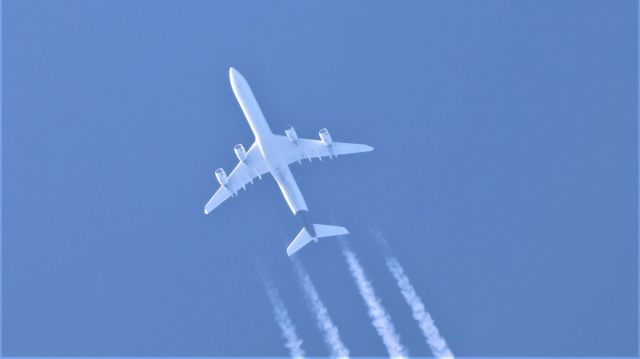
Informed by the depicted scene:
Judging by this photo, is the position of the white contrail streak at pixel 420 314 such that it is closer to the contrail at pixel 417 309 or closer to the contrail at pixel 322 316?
the contrail at pixel 417 309

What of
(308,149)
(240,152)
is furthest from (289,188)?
(240,152)

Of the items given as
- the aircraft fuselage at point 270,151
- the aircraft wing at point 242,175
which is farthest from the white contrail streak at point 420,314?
the aircraft wing at point 242,175

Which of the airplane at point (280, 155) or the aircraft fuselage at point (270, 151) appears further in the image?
the aircraft fuselage at point (270, 151)

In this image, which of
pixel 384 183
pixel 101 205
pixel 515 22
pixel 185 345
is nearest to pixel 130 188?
pixel 101 205

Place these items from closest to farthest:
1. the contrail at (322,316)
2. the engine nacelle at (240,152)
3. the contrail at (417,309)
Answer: the contrail at (417,309), the contrail at (322,316), the engine nacelle at (240,152)

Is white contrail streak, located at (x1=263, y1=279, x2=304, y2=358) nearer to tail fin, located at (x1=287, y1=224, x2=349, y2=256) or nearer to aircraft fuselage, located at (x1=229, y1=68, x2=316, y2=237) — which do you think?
tail fin, located at (x1=287, y1=224, x2=349, y2=256)

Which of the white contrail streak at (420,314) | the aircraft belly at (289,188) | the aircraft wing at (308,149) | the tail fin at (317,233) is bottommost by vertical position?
the white contrail streak at (420,314)

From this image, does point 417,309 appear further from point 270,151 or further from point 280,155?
point 270,151

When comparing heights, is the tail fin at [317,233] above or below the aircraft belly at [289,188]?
below
